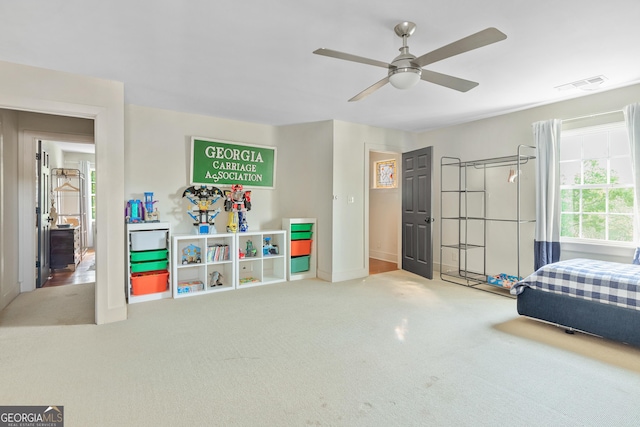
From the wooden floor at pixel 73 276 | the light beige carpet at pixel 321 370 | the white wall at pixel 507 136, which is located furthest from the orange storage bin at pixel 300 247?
the wooden floor at pixel 73 276

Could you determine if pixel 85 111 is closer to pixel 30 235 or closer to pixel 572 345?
pixel 30 235

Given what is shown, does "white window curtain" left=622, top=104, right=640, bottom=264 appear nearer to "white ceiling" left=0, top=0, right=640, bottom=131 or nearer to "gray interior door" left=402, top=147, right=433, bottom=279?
"white ceiling" left=0, top=0, right=640, bottom=131

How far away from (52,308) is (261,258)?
241 cm

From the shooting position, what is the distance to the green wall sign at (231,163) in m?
4.53

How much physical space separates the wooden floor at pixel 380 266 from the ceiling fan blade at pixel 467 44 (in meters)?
3.92

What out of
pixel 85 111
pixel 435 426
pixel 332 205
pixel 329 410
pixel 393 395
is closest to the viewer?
pixel 435 426

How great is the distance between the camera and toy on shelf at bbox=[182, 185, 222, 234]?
4350 millimetres

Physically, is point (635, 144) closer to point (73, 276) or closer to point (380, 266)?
point (380, 266)

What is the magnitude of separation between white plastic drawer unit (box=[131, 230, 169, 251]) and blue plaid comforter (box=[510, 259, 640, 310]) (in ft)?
12.9

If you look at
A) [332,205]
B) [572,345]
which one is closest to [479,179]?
[332,205]

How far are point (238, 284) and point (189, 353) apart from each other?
1.99 metres

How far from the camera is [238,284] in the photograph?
14.8 feet

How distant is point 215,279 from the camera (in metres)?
4.46
